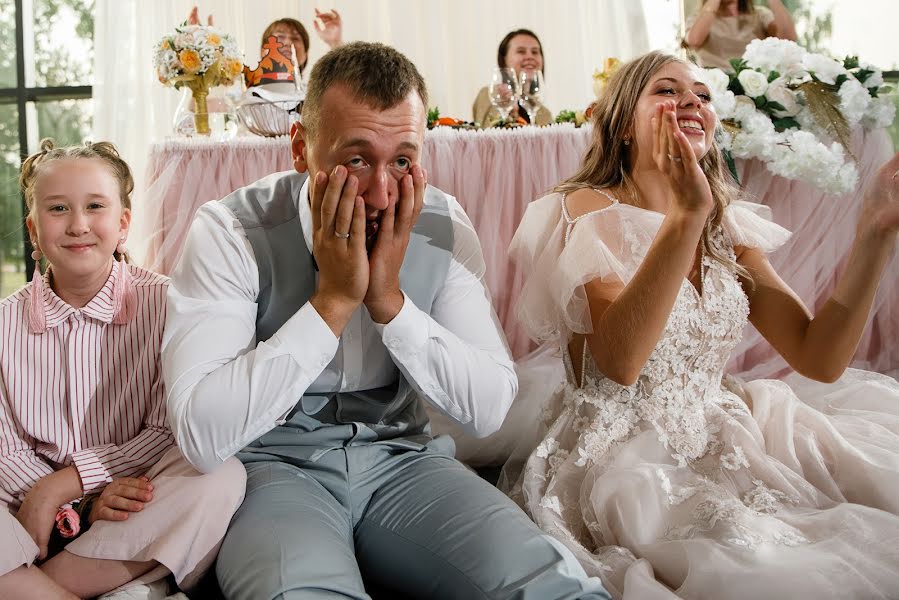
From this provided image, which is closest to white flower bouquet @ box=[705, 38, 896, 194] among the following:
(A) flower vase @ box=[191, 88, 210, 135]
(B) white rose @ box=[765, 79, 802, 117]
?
(B) white rose @ box=[765, 79, 802, 117]

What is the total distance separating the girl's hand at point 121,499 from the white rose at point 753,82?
2.00 meters

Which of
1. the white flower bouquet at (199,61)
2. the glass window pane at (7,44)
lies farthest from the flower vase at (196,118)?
the glass window pane at (7,44)

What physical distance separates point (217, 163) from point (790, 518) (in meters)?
1.87

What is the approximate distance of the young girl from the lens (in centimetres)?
134

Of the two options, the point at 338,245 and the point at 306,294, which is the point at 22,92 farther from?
the point at 338,245

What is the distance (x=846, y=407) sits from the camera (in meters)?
1.86

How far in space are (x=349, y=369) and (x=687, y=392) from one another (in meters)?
0.66

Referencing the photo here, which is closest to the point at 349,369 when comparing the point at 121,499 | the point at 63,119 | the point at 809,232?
the point at 121,499

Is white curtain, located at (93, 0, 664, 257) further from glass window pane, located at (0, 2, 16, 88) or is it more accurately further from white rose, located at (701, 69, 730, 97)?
white rose, located at (701, 69, 730, 97)

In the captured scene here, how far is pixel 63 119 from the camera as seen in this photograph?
5.42m

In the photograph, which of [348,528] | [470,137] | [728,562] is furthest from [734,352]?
[348,528]

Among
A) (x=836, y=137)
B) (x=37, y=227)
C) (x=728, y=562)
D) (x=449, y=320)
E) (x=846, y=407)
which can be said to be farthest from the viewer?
(x=836, y=137)

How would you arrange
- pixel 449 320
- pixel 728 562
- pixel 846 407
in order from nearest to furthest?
pixel 728 562, pixel 449 320, pixel 846 407

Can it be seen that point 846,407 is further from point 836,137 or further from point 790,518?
point 836,137
